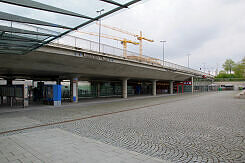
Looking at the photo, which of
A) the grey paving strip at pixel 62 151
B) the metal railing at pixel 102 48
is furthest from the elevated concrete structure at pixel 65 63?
the grey paving strip at pixel 62 151

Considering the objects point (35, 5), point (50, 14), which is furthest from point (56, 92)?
point (35, 5)

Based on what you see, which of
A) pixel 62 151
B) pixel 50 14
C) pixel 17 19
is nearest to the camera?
pixel 62 151

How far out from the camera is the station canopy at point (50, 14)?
511cm

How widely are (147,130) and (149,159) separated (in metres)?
3.37

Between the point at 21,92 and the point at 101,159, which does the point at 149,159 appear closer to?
the point at 101,159

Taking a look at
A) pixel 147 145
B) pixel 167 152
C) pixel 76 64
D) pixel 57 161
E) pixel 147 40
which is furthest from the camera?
pixel 147 40

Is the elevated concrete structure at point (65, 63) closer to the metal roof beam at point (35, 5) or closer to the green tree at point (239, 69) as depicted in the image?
the metal roof beam at point (35, 5)

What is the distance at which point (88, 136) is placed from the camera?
6988mm

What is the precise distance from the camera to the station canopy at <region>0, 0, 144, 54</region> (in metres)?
5.11

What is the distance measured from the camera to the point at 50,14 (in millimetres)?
6305

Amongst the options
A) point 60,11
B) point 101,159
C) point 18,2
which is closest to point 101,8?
point 60,11

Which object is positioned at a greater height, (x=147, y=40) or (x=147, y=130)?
(x=147, y=40)

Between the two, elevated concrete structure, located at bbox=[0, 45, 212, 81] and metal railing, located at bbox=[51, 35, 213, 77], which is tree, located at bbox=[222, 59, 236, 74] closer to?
metal railing, located at bbox=[51, 35, 213, 77]

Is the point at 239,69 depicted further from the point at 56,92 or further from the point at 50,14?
the point at 50,14
